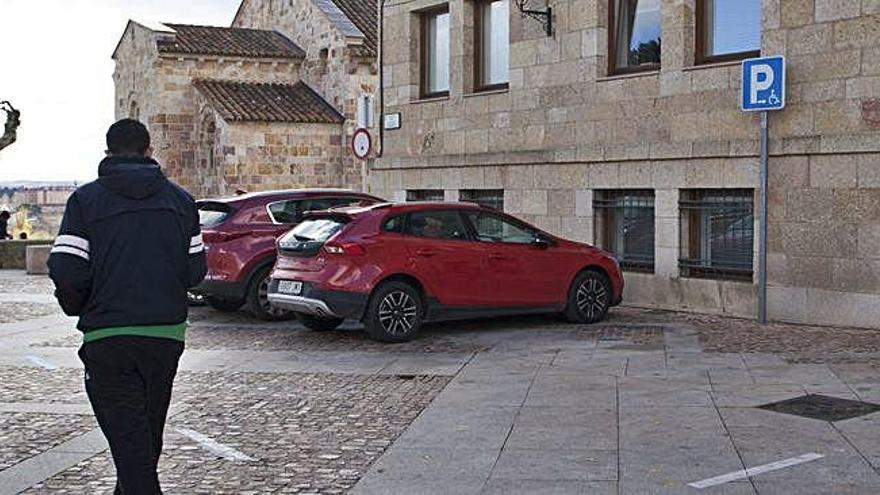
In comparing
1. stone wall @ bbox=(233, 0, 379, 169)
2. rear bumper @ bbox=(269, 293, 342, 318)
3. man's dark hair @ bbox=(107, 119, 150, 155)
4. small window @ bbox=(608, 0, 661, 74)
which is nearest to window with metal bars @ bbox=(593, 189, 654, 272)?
small window @ bbox=(608, 0, 661, 74)

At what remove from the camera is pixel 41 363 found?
1159 centimetres

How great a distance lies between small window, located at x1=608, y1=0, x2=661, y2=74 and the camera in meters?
15.5

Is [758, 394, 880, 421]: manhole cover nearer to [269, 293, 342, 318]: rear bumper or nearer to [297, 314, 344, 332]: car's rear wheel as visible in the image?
[269, 293, 342, 318]: rear bumper

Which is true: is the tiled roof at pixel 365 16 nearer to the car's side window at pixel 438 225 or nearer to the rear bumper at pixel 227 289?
the rear bumper at pixel 227 289

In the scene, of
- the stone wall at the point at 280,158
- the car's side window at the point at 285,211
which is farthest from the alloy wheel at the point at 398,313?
the stone wall at the point at 280,158

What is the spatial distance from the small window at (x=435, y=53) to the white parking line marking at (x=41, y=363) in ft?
29.9

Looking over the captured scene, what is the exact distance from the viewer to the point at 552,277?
13445 millimetres

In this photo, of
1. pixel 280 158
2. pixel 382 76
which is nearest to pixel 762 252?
pixel 382 76

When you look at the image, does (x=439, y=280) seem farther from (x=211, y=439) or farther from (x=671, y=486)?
(x=671, y=486)

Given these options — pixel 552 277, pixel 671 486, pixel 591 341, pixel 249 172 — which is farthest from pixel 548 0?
pixel 249 172

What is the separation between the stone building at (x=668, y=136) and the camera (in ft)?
42.2

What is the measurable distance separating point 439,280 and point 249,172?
67.3ft

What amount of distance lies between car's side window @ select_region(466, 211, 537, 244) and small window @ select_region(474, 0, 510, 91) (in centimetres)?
508

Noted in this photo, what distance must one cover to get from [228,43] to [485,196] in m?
18.6
